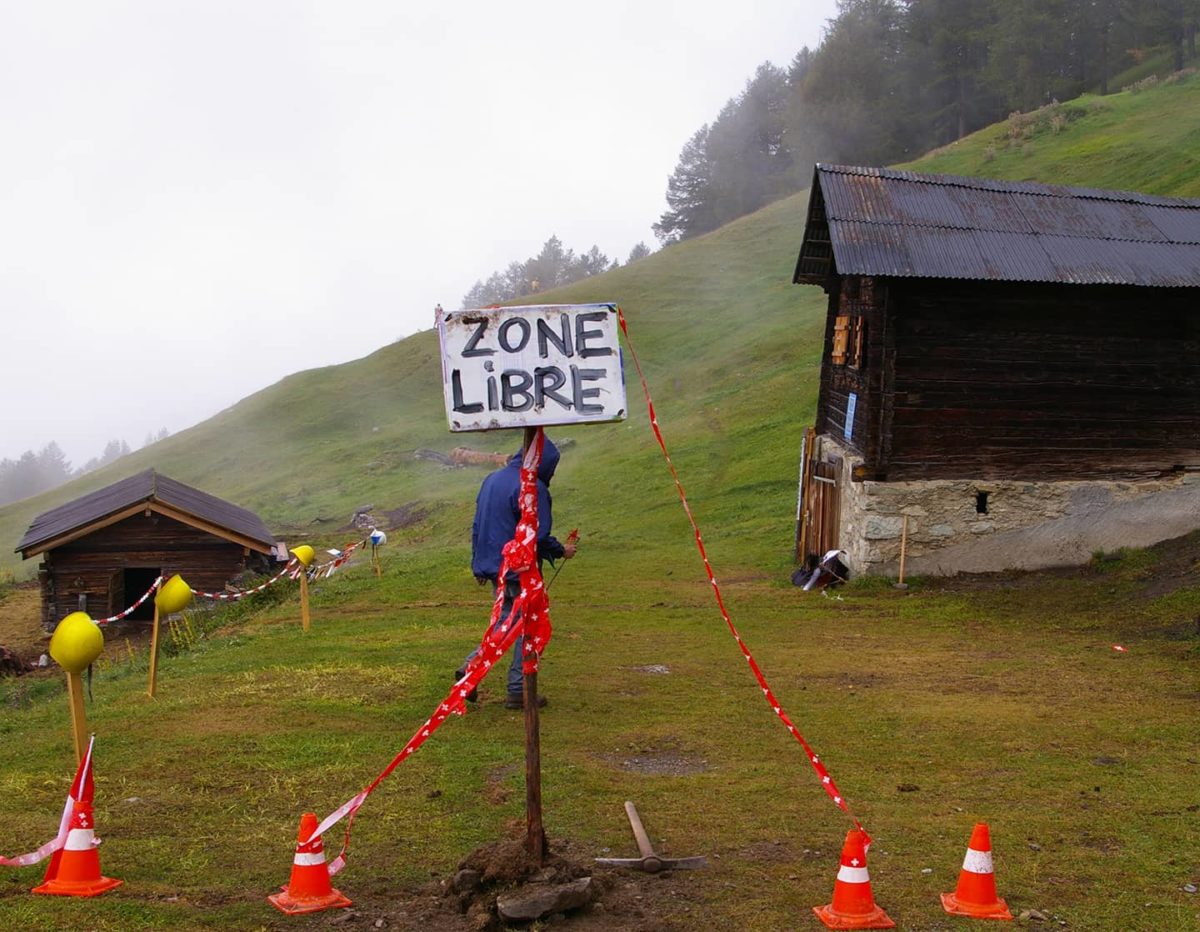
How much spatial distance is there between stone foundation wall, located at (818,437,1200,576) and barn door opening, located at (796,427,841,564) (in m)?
0.75

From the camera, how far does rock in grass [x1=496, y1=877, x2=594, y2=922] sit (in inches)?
210

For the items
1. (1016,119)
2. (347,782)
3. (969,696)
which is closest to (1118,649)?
→ (969,696)

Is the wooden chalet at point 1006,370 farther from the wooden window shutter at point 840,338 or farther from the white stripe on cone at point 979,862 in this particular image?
the white stripe on cone at point 979,862

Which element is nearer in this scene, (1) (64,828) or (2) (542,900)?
(2) (542,900)

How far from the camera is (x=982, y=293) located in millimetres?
17188

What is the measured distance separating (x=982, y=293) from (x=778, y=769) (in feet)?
36.5

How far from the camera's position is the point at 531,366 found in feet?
19.8

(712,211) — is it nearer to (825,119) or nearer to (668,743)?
(825,119)

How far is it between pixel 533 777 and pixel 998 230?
14.3 metres

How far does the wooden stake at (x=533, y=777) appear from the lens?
5738mm

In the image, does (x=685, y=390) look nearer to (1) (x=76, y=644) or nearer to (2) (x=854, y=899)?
(1) (x=76, y=644)

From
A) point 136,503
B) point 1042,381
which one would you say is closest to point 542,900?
point 1042,381

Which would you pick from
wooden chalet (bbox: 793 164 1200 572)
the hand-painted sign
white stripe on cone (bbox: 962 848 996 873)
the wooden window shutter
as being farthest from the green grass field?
the wooden window shutter

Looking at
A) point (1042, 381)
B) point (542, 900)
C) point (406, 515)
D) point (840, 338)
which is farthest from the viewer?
point (406, 515)
